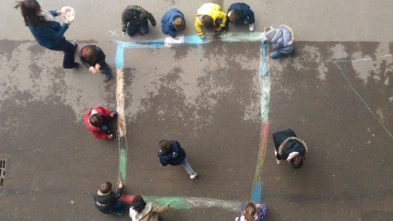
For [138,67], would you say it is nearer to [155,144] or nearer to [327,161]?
[155,144]

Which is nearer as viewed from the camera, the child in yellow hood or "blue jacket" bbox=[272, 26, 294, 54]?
"blue jacket" bbox=[272, 26, 294, 54]

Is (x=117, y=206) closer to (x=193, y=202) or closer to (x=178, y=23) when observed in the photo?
(x=193, y=202)

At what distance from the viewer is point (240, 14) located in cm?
480

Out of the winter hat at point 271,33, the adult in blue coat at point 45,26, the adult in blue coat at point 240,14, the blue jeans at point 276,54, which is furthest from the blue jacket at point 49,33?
the blue jeans at point 276,54

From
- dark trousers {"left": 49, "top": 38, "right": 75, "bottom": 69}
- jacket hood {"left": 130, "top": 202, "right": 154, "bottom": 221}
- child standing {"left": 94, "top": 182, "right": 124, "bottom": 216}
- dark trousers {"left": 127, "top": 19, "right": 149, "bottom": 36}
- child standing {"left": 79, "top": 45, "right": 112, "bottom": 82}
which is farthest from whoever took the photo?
dark trousers {"left": 127, "top": 19, "right": 149, "bottom": 36}

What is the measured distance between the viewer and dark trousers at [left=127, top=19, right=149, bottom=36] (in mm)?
5085

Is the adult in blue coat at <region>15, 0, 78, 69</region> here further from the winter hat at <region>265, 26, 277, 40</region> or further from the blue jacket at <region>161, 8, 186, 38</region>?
the winter hat at <region>265, 26, 277, 40</region>

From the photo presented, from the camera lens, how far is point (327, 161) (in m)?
4.77

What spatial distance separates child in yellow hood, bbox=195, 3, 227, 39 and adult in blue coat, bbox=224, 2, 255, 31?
0.12 metres

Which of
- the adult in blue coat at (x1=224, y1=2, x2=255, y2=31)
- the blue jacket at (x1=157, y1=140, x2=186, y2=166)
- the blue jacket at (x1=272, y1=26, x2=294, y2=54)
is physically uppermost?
the adult in blue coat at (x1=224, y1=2, x2=255, y2=31)

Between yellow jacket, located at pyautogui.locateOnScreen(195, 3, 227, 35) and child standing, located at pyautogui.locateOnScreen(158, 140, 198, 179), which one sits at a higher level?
yellow jacket, located at pyautogui.locateOnScreen(195, 3, 227, 35)

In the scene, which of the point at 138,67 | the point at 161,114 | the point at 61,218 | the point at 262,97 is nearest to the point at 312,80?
the point at 262,97

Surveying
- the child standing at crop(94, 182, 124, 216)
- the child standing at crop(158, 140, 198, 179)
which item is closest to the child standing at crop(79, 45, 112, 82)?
the child standing at crop(158, 140, 198, 179)

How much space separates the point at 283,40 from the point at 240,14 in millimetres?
831
